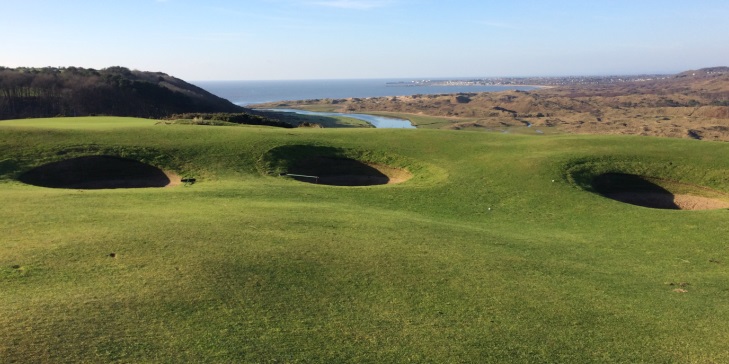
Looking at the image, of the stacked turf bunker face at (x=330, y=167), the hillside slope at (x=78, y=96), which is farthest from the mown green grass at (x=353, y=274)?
the hillside slope at (x=78, y=96)

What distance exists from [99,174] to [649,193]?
29.3 metres

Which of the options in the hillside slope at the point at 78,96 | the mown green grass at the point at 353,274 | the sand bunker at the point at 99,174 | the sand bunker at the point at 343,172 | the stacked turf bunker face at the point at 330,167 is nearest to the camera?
the mown green grass at the point at 353,274

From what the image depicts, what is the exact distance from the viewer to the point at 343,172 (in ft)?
92.8

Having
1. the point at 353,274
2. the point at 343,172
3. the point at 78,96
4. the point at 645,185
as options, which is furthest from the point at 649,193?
the point at 78,96

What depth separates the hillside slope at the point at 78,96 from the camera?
293 ft

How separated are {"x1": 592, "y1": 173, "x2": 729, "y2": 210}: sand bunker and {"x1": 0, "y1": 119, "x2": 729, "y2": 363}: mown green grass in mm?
3156

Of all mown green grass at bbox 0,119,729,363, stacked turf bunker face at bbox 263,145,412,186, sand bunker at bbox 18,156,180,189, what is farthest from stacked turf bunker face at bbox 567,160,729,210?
sand bunker at bbox 18,156,180,189

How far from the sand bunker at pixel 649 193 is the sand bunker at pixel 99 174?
22657 millimetres

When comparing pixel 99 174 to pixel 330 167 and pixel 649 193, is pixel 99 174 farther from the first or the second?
pixel 649 193

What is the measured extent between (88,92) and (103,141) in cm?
8319

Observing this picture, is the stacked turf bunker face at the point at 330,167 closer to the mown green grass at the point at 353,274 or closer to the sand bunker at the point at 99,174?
the mown green grass at the point at 353,274

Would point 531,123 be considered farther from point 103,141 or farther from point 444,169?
point 103,141

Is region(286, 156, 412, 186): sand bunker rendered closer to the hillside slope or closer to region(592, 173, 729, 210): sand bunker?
region(592, 173, 729, 210): sand bunker

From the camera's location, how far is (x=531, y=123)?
125m
